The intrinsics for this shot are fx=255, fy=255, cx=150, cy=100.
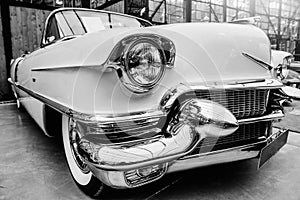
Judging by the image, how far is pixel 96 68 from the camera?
113 centimetres

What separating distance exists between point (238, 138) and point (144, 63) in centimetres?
74

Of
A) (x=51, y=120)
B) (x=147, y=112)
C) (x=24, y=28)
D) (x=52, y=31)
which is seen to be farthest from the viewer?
(x=24, y=28)

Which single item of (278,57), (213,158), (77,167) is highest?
(278,57)

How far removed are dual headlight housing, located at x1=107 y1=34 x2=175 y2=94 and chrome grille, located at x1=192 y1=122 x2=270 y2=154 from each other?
433mm

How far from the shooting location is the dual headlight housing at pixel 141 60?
1.05 metres

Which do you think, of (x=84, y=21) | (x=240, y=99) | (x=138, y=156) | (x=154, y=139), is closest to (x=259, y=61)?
(x=240, y=99)

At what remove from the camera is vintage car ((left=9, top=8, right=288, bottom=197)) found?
1.08m

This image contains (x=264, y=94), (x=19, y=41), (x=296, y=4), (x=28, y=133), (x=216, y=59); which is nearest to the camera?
(x=216, y=59)

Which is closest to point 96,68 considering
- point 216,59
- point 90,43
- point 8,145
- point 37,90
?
point 90,43

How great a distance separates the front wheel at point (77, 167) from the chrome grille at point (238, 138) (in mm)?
564

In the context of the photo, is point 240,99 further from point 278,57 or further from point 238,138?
point 278,57

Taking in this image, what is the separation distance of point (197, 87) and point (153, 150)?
0.39 metres

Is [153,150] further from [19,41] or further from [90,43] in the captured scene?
[19,41]

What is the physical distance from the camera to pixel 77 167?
1544 mm
